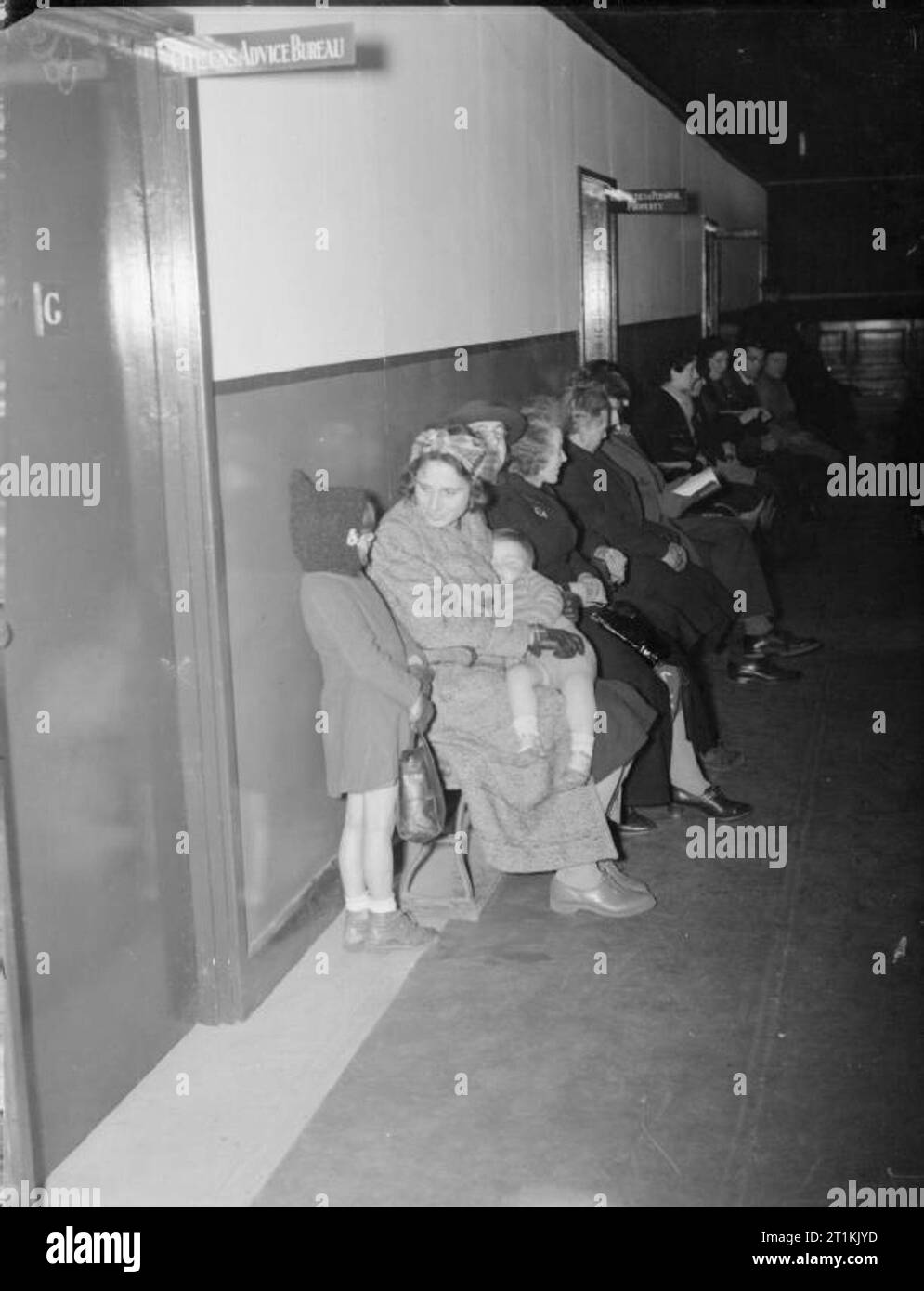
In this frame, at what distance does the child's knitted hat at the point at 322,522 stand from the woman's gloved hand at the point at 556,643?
2.36 feet

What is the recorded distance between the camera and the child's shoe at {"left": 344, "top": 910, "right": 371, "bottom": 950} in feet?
14.1

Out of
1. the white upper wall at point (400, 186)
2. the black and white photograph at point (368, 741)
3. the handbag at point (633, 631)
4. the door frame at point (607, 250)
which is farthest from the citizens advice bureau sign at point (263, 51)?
the door frame at point (607, 250)

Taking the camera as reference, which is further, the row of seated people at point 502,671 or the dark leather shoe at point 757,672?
the dark leather shoe at point 757,672

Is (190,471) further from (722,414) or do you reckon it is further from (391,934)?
(722,414)

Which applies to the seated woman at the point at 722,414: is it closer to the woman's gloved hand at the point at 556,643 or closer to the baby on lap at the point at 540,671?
the baby on lap at the point at 540,671

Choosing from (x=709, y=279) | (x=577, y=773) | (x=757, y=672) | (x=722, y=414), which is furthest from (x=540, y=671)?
(x=709, y=279)

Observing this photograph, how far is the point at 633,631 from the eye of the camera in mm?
5094

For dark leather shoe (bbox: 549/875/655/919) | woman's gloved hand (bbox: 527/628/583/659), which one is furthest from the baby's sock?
dark leather shoe (bbox: 549/875/655/919)

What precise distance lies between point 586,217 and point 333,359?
4.66 m

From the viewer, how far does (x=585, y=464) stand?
5.92 meters

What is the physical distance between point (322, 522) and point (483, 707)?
0.77m

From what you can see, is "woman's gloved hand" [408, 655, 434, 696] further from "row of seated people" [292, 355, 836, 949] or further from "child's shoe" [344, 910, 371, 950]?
"child's shoe" [344, 910, 371, 950]

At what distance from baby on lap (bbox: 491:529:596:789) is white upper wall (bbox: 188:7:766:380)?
79cm

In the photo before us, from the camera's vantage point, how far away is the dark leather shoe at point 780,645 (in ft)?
24.5
